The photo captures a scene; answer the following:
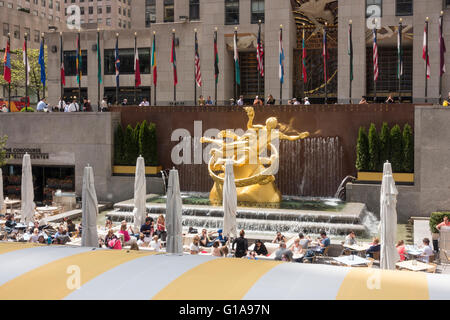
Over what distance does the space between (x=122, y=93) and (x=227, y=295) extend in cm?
4518

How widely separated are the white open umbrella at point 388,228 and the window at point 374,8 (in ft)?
84.4

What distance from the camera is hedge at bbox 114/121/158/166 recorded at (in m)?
30.4

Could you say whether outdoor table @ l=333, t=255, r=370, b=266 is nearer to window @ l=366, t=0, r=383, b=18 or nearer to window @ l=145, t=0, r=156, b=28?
window @ l=366, t=0, r=383, b=18

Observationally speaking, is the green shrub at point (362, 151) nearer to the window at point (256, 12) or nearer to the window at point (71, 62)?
the window at point (256, 12)

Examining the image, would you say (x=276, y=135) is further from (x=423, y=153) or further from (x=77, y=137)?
(x=77, y=137)

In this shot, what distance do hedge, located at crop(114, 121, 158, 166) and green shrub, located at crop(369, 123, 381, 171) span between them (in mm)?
11453

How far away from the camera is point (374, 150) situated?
26656 mm

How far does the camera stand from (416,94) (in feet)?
128

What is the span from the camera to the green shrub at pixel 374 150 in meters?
26.7

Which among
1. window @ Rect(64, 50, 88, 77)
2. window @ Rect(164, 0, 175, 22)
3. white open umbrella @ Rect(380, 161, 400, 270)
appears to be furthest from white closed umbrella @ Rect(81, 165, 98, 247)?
window @ Rect(164, 0, 175, 22)

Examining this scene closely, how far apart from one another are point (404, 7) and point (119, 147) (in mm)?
22393

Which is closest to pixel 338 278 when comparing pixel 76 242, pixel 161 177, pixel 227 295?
pixel 227 295

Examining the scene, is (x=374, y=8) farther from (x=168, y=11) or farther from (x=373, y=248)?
(x=168, y=11)

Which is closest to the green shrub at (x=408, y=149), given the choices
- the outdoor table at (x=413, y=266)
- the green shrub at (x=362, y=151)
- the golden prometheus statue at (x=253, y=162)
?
the green shrub at (x=362, y=151)
